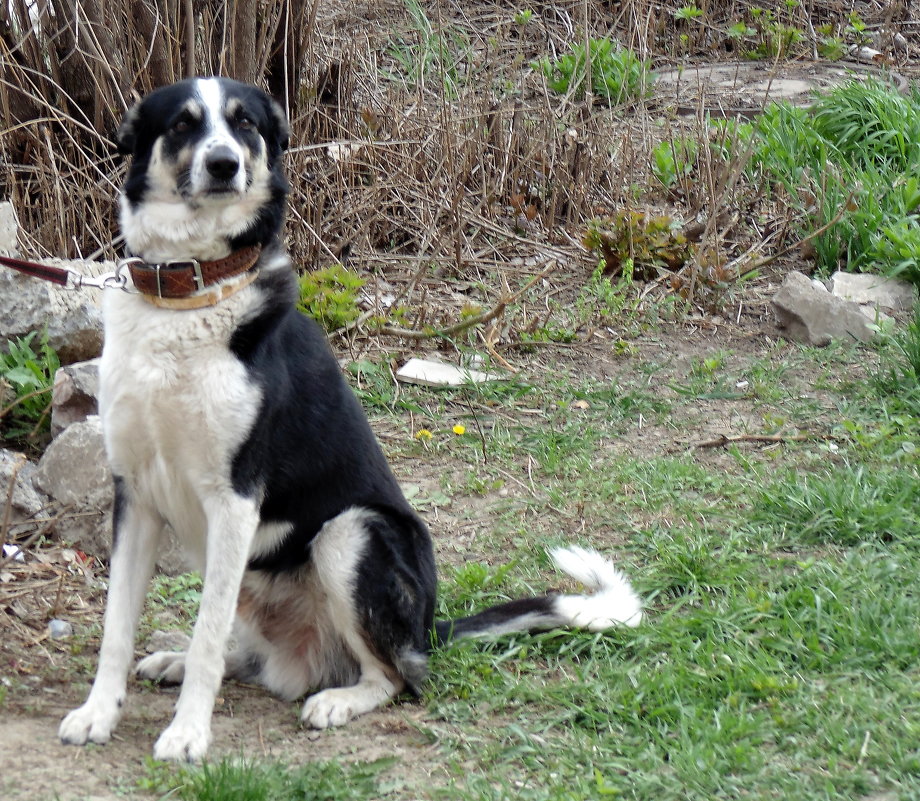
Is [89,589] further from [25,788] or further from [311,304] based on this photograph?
[311,304]

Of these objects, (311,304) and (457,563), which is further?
(311,304)

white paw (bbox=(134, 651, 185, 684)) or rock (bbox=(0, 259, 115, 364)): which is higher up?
rock (bbox=(0, 259, 115, 364))

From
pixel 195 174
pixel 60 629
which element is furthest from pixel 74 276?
pixel 60 629

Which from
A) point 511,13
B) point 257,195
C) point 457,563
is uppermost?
point 257,195

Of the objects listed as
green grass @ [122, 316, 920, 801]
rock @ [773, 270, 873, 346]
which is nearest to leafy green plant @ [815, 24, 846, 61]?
rock @ [773, 270, 873, 346]

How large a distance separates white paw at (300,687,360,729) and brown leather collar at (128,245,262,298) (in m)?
1.16

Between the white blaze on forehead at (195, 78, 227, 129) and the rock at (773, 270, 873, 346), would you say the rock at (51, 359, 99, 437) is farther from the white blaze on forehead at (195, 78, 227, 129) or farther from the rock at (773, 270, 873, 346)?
the rock at (773, 270, 873, 346)

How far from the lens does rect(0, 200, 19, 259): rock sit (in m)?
4.72

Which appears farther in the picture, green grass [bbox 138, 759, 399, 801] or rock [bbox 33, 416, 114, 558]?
rock [bbox 33, 416, 114, 558]

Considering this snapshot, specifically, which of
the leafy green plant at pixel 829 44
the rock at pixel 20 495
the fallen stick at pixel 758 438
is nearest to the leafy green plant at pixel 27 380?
the rock at pixel 20 495

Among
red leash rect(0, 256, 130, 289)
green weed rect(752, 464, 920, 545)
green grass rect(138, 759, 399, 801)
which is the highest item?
red leash rect(0, 256, 130, 289)

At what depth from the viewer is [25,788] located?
8.36ft

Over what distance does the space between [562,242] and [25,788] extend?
503cm

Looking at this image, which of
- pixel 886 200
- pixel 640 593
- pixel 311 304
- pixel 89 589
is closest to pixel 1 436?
pixel 89 589
